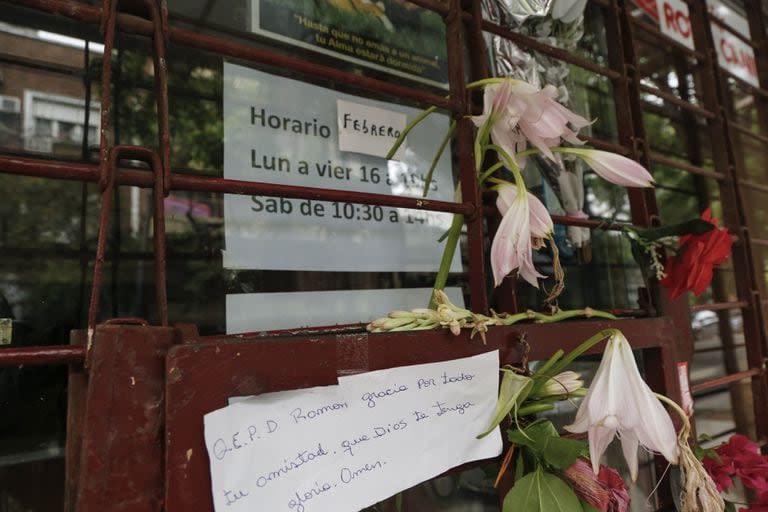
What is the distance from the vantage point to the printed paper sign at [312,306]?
33.8 inches

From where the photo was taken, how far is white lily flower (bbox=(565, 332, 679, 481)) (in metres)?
0.61

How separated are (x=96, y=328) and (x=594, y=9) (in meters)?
1.78

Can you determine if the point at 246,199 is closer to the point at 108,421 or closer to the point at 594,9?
the point at 108,421

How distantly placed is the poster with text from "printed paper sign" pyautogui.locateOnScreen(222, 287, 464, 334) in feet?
1.86

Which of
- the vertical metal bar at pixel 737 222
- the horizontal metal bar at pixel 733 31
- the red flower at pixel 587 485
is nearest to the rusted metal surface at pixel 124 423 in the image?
the red flower at pixel 587 485

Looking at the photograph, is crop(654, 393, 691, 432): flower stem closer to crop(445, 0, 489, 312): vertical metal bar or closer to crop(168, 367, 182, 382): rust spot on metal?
crop(445, 0, 489, 312): vertical metal bar

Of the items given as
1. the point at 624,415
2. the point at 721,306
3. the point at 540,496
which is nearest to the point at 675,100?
the point at 721,306

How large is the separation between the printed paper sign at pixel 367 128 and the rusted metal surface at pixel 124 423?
24.9 inches

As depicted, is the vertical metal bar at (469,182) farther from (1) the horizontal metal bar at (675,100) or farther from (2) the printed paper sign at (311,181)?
(1) the horizontal metal bar at (675,100)

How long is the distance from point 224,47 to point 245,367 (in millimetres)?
464

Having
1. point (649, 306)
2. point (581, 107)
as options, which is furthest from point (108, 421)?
point (581, 107)

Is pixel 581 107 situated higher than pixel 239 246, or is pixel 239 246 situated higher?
pixel 581 107

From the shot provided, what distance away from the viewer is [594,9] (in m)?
1.58

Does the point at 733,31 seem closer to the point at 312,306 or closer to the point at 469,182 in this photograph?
the point at 469,182
